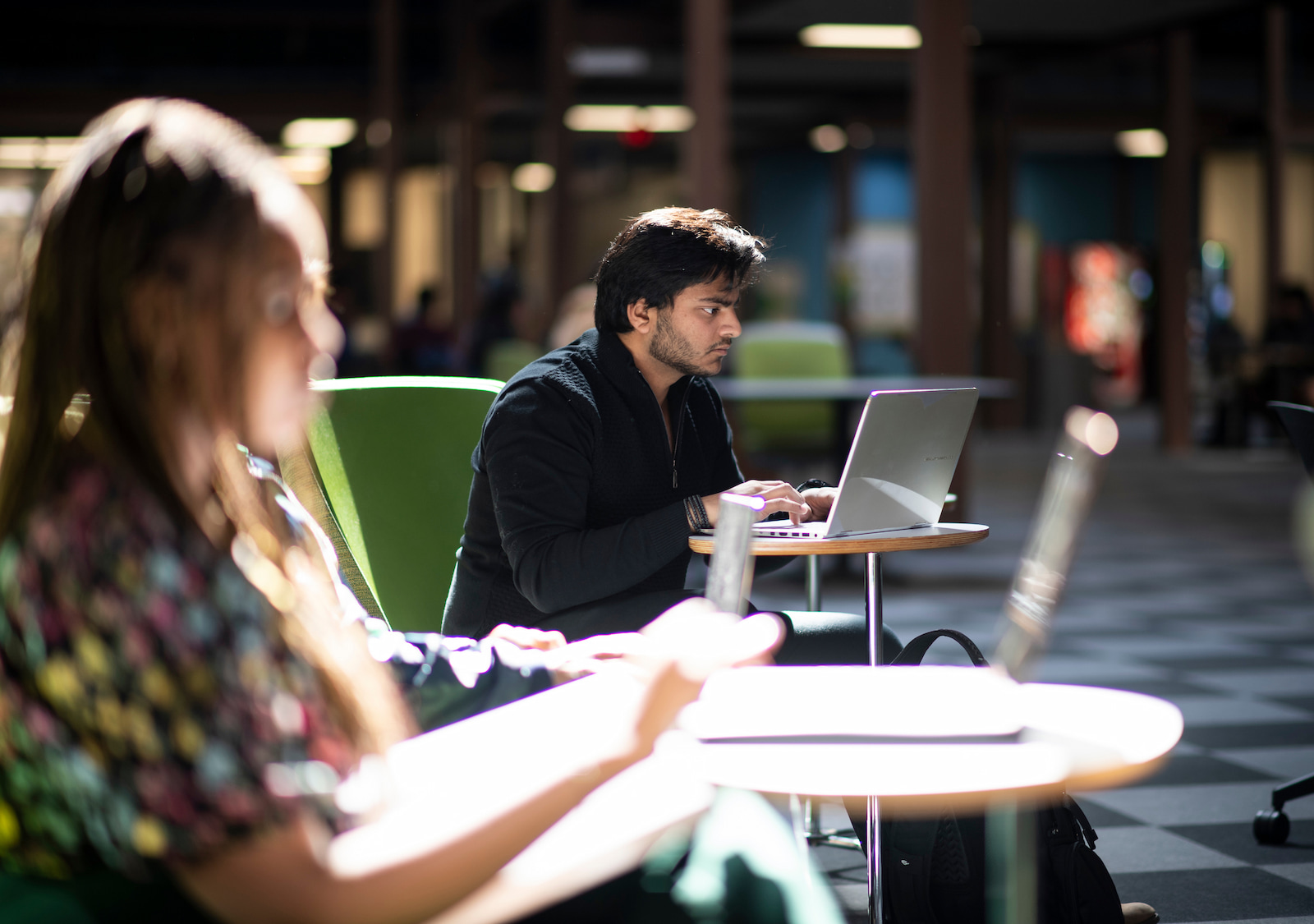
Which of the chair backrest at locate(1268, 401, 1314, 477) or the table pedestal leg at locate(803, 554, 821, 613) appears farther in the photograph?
the table pedestal leg at locate(803, 554, 821, 613)

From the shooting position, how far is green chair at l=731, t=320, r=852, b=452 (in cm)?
785

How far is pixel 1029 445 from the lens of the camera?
14922 millimetres

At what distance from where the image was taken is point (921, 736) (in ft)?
3.95

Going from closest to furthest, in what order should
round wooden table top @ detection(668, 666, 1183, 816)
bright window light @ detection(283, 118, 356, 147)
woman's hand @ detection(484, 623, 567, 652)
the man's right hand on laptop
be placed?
round wooden table top @ detection(668, 666, 1183, 816) < woman's hand @ detection(484, 623, 567, 652) < the man's right hand on laptop < bright window light @ detection(283, 118, 356, 147)

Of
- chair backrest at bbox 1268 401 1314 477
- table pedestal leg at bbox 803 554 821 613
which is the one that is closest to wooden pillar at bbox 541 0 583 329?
table pedestal leg at bbox 803 554 821 613

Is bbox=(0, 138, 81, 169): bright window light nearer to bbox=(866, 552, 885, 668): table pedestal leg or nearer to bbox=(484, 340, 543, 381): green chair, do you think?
bbox=(484, 340, 543, 381): green chair

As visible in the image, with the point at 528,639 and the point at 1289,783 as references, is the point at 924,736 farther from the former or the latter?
the point at 1289,783

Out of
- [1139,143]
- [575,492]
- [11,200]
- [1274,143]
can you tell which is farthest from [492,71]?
[575,492]

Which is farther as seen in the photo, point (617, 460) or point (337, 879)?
point (617, 460)

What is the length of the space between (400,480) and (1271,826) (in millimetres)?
1849

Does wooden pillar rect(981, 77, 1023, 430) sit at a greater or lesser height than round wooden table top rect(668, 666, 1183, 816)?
greater

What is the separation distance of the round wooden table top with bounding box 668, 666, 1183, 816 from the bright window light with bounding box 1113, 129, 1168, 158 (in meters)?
16.8

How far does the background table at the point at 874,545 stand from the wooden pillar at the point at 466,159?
402 inches

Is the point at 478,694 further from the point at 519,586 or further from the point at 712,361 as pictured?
the point at 712,361
